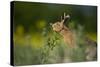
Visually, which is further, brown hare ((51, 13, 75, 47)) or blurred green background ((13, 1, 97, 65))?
brown hare ((51, 13, 75, 47))

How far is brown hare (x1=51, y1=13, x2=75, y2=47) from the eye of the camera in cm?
217

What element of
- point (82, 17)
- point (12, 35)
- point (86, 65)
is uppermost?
point (82, 17)

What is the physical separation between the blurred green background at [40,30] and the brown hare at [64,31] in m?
0.04

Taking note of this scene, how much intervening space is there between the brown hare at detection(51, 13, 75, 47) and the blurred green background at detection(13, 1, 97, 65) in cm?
4

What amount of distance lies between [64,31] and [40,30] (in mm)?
253

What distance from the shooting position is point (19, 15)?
78.9 inches

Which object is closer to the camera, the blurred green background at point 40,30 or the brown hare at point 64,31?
the blurred green background at point 40,30

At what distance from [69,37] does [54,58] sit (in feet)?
0.85

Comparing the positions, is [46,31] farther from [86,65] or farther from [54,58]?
[86,65]

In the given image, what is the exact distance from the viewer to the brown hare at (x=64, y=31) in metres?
2.17

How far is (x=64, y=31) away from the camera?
2.20m

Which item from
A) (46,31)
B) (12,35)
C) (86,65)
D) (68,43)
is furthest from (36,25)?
(86,65)

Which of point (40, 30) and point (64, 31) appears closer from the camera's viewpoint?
point (40, 30)

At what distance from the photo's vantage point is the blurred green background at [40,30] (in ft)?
6.57
